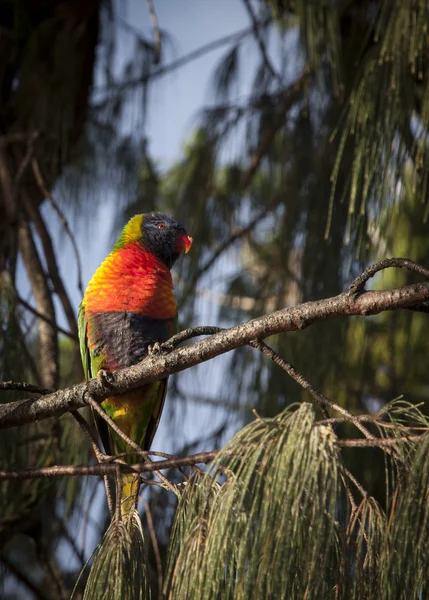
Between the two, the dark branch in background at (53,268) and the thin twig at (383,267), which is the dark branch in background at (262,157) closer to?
the dark branch in background at (53,268)

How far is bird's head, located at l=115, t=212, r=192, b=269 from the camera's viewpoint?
8.70 feet

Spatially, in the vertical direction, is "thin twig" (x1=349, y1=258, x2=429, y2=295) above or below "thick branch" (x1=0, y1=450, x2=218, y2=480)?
above

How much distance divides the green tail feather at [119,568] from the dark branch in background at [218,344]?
0.38m

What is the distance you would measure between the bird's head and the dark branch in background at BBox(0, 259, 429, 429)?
1.05 metres

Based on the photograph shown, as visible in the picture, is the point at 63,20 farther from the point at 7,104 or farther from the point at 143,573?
the point at 143,573

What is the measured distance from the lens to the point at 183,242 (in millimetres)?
2736

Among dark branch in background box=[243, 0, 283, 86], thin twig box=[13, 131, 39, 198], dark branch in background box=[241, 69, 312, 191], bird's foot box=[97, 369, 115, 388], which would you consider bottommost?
bird's foot box=[97, 369, 115, 388]

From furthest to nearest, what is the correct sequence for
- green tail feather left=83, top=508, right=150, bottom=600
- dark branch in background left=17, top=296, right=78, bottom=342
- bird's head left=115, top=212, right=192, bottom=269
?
bird's head left=115, top=212, right=192, bottom=269, dark branch in background left=17, top=296, right=78, bottom=342, green tail feather left=83, top=508, right=150, bottom=600

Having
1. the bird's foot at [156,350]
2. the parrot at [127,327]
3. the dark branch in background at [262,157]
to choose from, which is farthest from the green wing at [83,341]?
the dark branch in background at [262,157]

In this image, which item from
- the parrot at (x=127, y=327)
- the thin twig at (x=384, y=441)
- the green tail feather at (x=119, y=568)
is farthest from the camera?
the parrot at (x=127, y=327)

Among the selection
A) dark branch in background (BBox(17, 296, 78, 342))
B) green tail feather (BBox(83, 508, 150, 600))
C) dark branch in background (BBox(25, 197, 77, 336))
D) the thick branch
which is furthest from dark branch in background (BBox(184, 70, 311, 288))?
green tail feather (BBox(83, 508, 150, 600))

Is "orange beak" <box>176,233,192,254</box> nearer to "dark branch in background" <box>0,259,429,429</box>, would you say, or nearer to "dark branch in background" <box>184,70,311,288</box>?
"dark branch in background" <box>184,70,311,288</box>

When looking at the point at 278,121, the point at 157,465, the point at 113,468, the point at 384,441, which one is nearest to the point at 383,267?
the point at 384,441

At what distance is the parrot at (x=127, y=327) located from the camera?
7.68 ft
